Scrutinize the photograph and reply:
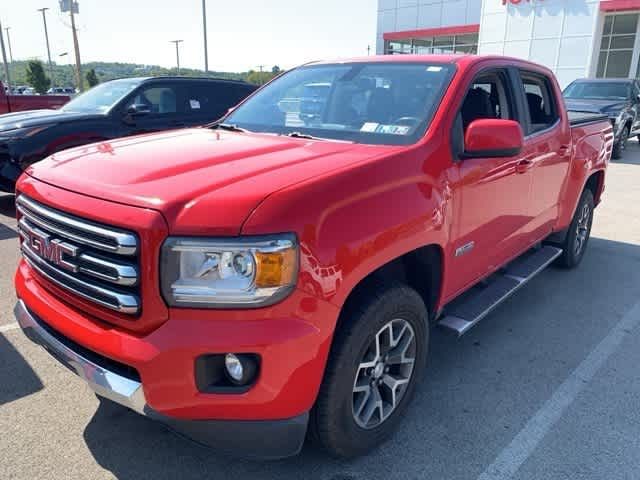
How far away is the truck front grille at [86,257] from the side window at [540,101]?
3339mm

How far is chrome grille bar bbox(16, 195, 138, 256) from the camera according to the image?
6.22ft

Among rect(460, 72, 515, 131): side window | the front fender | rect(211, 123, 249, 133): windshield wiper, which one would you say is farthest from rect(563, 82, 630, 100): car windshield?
the front fender

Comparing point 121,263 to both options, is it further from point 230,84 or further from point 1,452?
point 230,84

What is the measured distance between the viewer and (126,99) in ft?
24.0

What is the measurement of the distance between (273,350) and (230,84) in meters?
7.33

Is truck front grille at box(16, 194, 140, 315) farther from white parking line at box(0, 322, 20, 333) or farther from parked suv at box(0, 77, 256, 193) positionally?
parked suv at box(0, 77, 256, 193)

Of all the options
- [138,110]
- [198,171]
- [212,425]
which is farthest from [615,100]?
[212,425]

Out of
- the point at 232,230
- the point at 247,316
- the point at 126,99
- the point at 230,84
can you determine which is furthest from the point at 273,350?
the point at 230,84

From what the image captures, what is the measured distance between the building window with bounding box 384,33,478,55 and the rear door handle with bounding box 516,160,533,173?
93.5ft

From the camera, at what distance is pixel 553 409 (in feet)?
9.66

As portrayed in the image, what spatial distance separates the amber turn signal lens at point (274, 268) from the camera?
1876 millimetres

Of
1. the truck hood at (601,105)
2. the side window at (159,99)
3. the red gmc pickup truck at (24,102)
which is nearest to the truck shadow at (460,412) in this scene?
the side window at (159,99)

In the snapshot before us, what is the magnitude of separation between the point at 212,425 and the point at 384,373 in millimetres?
960

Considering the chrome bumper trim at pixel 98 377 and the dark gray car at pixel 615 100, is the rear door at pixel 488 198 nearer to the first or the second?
the chrome bumper trim at pixel 98 377
